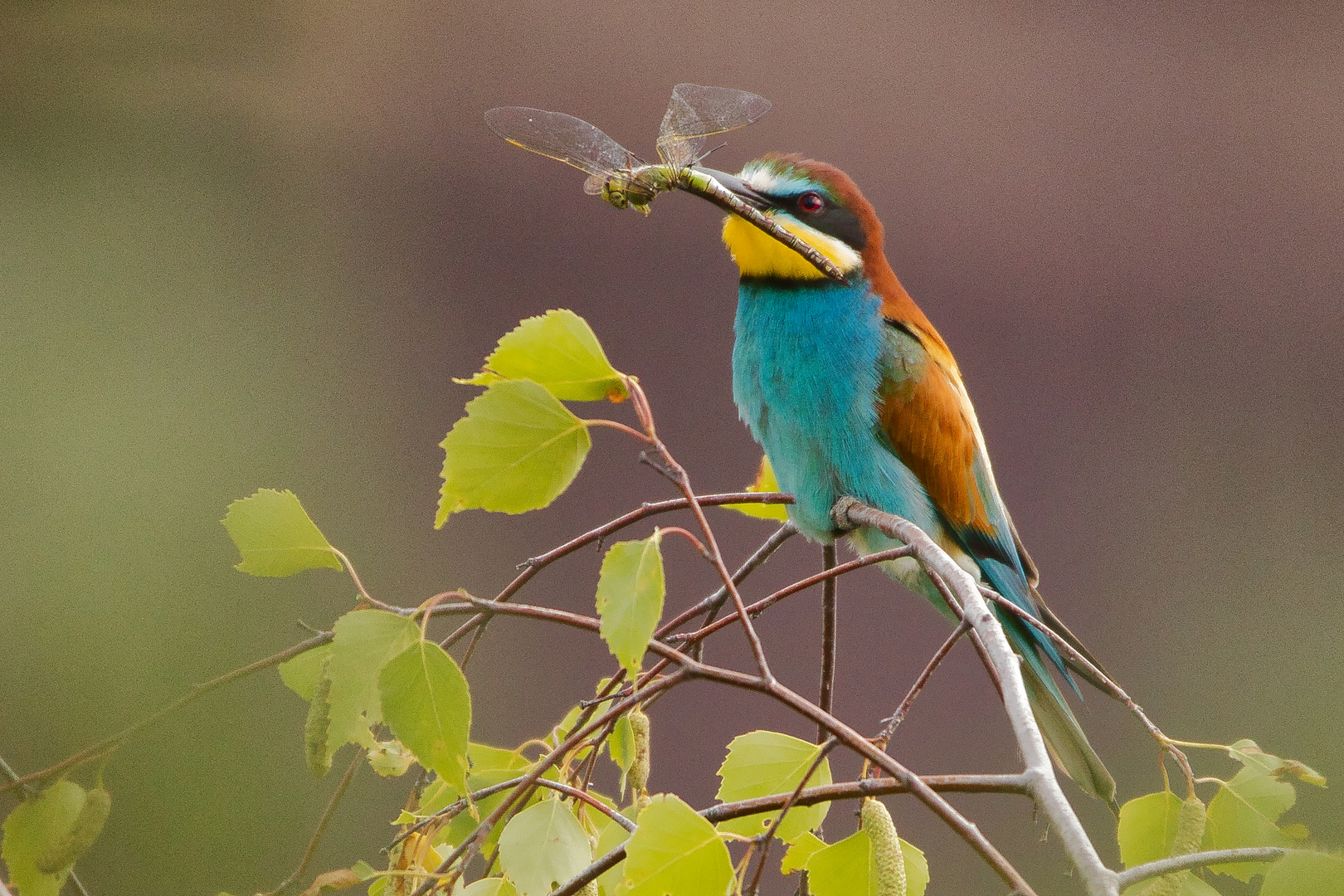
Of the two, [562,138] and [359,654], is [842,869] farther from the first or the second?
[562,138]

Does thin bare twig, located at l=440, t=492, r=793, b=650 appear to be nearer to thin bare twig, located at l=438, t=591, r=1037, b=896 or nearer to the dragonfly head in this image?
thin bare twig, located at l=438, t=591, r=1037, b=896

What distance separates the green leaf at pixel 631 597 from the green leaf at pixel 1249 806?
0.28 metres

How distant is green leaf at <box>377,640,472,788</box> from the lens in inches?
15.9

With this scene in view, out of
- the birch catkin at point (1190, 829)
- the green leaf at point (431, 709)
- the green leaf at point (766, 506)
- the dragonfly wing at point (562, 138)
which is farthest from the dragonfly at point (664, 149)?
the birch catkin at point (1190, 829)

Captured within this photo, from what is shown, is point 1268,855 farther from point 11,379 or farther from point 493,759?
point 11,379

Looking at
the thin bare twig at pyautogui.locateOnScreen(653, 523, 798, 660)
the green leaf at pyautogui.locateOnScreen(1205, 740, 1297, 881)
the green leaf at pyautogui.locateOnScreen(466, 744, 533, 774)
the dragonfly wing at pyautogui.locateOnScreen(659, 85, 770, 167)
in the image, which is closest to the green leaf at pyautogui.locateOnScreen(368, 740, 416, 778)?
the green leaf at pyautogui.locateOnScreen(466, 744, 533, 774)

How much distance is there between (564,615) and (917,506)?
1.77 ft

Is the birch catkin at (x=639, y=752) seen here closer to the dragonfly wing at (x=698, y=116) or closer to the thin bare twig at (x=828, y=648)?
the thin bare twig at (x=828, y=648)

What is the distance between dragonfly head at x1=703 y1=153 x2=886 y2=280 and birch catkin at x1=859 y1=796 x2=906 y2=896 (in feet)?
1.97

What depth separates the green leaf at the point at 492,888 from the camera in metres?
0.44

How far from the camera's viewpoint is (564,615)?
463 mm

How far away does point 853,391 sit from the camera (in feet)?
3.02

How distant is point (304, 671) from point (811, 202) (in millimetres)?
595

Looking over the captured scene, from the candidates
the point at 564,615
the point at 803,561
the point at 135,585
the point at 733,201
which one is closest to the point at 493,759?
the point at 564,615
